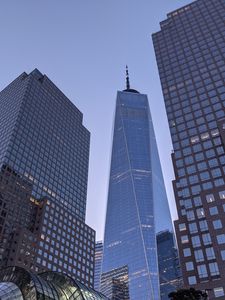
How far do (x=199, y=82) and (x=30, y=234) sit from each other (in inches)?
4061

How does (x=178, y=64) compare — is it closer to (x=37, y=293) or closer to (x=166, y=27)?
(x=166, y=27)

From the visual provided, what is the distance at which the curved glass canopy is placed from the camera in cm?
6875

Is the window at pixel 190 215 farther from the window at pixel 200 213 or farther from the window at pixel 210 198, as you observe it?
the window at pixel 210 198

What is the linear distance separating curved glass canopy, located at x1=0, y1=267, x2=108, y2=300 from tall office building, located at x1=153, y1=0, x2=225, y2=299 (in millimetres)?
37116

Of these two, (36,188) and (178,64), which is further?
(36,188)

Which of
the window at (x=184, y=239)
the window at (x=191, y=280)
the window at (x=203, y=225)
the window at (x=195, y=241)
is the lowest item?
the window at (x=191, y=280)

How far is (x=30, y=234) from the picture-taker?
543 ft

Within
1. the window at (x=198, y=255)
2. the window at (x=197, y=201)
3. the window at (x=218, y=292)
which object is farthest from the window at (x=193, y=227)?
the window at (x=218, y=292)

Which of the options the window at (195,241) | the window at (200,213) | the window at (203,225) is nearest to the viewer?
the window at (195,241)

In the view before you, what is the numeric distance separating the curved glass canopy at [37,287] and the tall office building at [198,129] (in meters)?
37.1

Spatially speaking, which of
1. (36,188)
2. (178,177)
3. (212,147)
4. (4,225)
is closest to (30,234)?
(4,225)

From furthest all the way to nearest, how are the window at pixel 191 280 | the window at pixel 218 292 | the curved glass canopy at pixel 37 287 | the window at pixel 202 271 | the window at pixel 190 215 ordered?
the window at pixel 190 215 → the window at pixel 191 280 → the window at pixel 202 271 → the window at pixel 218 292 → the curved glass canopy at pixel 37 287

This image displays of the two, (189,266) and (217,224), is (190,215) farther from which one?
(189,266)

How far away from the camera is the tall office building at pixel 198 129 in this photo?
105 m
